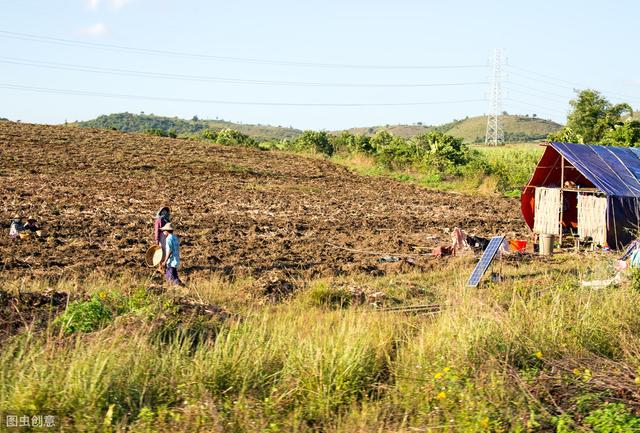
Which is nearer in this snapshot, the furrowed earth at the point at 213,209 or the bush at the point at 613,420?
the bush at the point at 613,420

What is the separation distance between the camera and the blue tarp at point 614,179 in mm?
16000

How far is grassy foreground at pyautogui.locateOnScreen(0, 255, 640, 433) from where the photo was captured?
211 inches

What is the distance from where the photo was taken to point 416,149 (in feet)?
123

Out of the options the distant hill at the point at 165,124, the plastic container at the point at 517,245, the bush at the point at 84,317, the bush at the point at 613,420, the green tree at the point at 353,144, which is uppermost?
the distant hill at the point at 165,124

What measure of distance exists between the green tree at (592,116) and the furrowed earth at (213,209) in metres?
12.1

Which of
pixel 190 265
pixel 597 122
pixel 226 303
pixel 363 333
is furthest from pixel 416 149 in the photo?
pixel 363 333

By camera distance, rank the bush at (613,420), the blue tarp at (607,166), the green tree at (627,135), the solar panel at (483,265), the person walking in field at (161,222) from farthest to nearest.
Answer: the green tree at (627,135) < the blue tarp at (607,166) < the person walking in field at (161,222) < the solar panel at (483,265) < the bush at (613,420)

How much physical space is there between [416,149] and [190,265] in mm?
25929

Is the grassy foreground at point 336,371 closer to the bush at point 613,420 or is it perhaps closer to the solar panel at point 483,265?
the bush at point 613,420

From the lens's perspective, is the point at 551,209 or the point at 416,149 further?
the point at 416,149

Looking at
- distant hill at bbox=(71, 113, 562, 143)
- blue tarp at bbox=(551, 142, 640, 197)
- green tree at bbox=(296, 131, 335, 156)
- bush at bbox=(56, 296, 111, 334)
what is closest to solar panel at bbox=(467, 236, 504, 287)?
blue tarp at bbox=(551, 142, 640, 197)

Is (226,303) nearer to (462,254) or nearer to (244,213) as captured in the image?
(462,254)

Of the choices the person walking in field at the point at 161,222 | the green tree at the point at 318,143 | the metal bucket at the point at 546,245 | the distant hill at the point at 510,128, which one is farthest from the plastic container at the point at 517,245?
the distant hill at the point at 510,128

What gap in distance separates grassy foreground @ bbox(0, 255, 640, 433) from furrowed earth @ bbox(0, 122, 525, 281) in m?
5.12
